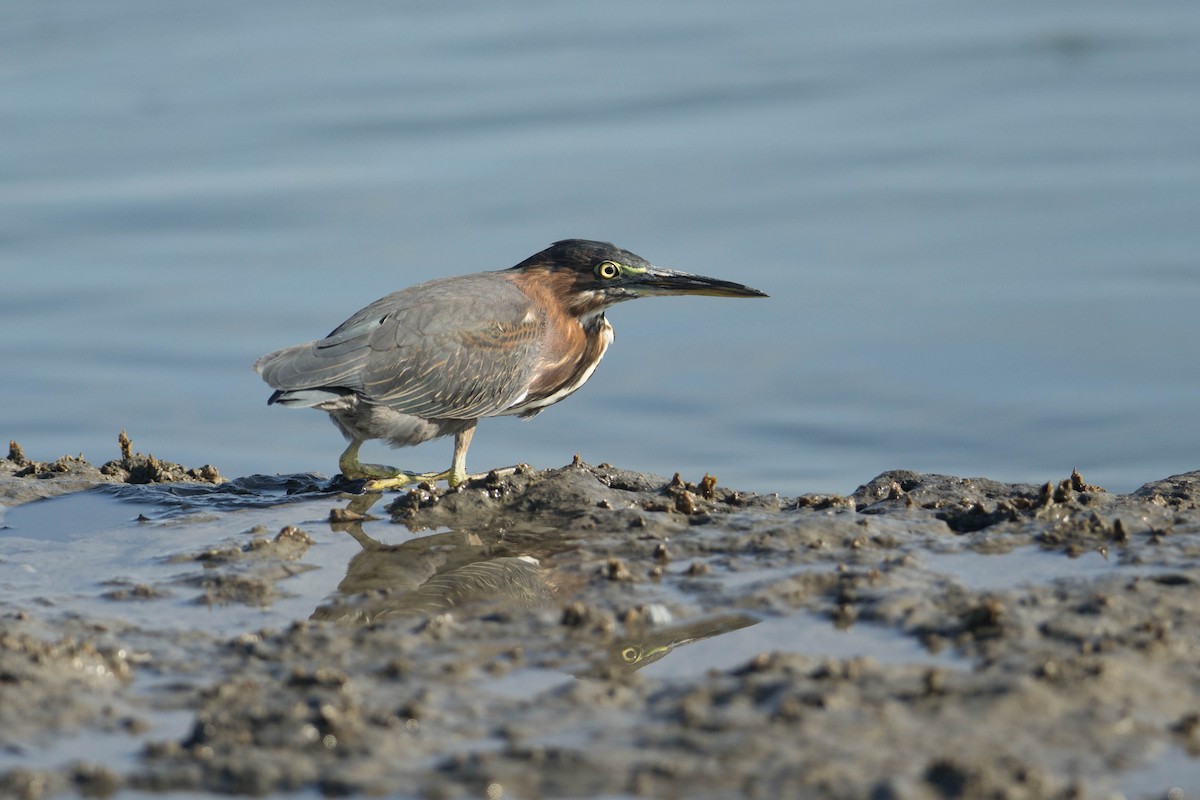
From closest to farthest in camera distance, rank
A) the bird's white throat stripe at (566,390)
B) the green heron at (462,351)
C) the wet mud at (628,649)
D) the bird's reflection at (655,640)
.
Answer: the wet mud at (628,649) → the bird's reflection at (655,640) → the green heron at (462,351) → the bird's white throat stripe at (566,390)

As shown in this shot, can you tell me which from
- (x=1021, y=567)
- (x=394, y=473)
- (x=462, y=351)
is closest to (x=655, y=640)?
(x=1021, y=567)

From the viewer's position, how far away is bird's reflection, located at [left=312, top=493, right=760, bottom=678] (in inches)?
194

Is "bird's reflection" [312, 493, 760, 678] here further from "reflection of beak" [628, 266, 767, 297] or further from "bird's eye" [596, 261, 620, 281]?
"reflection of beak" [628, 266, 767, 297]

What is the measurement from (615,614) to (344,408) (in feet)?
8.78

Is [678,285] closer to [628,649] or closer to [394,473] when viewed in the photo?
[394,473]

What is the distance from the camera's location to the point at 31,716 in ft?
14.3

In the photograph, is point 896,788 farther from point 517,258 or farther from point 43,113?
point 43,113

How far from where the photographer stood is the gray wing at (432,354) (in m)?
7.26

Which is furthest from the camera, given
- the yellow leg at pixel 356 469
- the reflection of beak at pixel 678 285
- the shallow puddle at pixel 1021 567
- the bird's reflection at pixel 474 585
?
the reflection of beak at pixel 678 285

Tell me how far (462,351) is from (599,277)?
93 cm

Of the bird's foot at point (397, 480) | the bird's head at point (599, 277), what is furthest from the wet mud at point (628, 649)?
the bird's head at point (599, 277)

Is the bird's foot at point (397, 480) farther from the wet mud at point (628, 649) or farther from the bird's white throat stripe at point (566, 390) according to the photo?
the bird's white throat stripe at point (566, 390)

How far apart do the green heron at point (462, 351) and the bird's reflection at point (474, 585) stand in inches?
35.2

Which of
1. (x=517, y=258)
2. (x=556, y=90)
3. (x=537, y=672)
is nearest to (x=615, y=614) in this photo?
(x=537, y=672)
